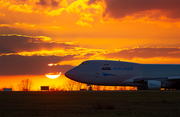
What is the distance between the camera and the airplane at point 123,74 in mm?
54250

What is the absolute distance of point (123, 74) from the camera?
54875mm

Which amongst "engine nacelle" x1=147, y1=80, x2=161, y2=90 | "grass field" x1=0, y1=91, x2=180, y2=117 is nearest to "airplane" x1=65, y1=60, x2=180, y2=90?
"engine nacelle" x1=147, y1=80, x2=161, y2=90

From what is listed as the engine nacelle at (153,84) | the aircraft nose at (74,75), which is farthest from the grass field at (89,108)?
the aircraft nose at (74,75)

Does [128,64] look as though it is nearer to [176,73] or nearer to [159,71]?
[159,71]

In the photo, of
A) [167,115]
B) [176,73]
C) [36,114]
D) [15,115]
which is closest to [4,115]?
[15,115]

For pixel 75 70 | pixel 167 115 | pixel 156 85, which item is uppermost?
pixel 75 70

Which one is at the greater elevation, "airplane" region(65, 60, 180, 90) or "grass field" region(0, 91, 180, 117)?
"airplane" region(65, 60, 180, 90)

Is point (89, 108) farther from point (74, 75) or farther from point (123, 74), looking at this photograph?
point (123, 74)

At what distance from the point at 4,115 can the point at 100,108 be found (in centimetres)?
730

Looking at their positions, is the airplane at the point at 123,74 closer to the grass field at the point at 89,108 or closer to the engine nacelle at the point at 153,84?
A: the engine nacelle at the point at 153,84

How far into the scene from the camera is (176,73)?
189ft

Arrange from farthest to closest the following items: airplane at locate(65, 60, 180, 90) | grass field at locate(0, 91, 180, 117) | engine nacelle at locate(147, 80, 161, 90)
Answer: airplane at locate(65, 60, 180, 90)
engine nacelle at locate(147, 80, 161, 90)
grass field at locate(0, 91, 180, 117)

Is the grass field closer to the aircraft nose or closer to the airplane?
the aircraft nose

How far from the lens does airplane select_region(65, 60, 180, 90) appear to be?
54250 mm
